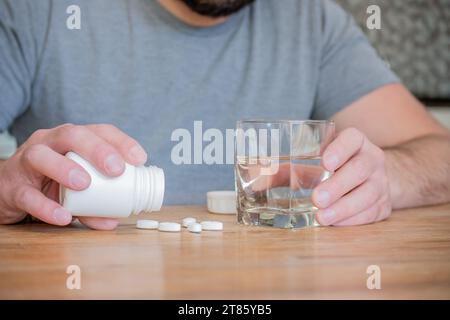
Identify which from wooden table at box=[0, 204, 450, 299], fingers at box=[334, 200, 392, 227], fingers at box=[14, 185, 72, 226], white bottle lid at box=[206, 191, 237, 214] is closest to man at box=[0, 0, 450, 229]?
fingers at box=[334, 200, 392, 227]

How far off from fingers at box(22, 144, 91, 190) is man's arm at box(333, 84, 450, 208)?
0.59 meters

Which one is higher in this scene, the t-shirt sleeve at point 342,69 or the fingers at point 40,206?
the t-shirt sleeve at point 342,69

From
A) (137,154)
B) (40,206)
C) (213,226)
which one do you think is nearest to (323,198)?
(213,226)

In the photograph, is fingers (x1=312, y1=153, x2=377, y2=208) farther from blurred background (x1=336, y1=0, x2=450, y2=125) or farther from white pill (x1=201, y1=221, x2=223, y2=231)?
blurred background (x1=336, y1=0, x2=450, y2=125)

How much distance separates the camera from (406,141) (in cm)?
138

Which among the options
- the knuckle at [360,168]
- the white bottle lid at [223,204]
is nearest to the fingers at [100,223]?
the white bottle lid at [223,204]

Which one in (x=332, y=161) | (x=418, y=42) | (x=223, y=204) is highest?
(x=418, y=42)

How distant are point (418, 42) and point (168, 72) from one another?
1.01 meters

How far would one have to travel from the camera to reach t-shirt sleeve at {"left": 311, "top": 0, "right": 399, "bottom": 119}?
1464 millimetres

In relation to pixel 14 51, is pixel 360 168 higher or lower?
lower

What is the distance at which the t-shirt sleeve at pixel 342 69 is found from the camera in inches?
57.6

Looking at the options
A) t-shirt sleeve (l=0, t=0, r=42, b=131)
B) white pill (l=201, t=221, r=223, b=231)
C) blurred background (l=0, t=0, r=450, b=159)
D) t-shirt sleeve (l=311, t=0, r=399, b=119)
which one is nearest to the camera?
white pill (l=201, t=221, r=223, b=231)

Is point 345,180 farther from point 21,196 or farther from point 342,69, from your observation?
point 342,69

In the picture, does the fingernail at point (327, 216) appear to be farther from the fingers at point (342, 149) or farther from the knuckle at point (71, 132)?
the knuckle at point (71, 132)
